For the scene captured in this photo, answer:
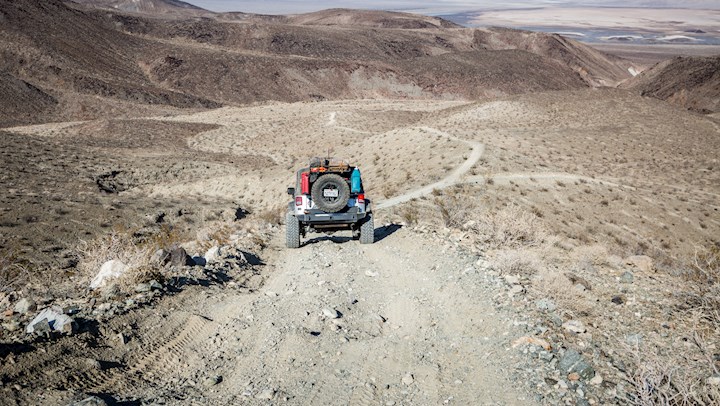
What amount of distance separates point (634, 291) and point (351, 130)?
37382 millimetres

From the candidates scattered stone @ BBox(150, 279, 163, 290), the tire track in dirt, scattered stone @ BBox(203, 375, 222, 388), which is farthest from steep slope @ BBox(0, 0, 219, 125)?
scattered stone @ BBox(203, 375, 222, 388)

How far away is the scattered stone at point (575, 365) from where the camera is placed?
6828 millimetres

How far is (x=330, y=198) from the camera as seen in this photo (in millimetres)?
13406

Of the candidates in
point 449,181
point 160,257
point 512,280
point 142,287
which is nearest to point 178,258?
point 160,257

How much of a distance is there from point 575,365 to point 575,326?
49.7 inches

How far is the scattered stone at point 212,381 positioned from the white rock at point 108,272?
3.38m

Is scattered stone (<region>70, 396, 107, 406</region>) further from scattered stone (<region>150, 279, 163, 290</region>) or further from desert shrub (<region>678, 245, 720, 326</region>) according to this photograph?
desert shrub (<region>678, 245, 720, 326</region>)

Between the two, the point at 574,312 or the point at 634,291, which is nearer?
the point at 574,312

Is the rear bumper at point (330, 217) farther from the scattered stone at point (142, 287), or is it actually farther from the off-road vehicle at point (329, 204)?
the scattered stone at point (142, 287)

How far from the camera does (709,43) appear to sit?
633ft

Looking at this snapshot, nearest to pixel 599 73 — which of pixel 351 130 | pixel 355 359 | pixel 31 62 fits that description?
pixel 351 130

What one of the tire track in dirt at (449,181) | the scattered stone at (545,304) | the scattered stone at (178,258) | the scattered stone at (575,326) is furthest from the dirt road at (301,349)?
the tire track in dirt at (449,181)

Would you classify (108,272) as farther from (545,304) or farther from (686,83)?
(686,83)

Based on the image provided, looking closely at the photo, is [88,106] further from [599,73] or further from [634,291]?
[599,73]
